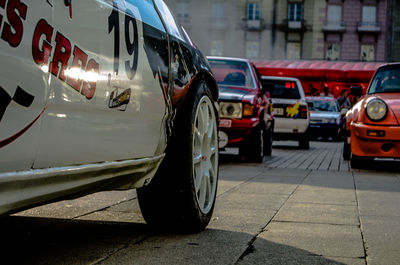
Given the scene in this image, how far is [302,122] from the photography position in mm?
15891

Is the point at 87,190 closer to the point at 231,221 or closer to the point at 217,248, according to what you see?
the point at 217,248

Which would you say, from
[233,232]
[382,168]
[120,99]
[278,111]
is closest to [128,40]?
[120,99]

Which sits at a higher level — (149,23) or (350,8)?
(350,8)

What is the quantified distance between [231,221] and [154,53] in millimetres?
1472

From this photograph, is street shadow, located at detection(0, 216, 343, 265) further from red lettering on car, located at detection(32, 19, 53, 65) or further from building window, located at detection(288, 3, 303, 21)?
building window, located at detection(288, 3, 303, 21)

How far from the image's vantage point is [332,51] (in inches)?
1967

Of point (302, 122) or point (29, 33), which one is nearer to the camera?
point (29, 33)

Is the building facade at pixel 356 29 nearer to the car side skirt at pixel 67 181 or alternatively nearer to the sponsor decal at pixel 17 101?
the car side skirt at pixel 67 181

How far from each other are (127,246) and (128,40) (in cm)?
104

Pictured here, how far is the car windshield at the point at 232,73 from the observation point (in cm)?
1102

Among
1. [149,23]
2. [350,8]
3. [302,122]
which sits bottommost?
[302,122]

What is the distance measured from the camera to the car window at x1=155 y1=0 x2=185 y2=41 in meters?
3.51

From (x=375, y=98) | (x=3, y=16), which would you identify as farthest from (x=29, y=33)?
(x=375, y=98)

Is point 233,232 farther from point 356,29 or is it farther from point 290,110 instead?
point 356,29
